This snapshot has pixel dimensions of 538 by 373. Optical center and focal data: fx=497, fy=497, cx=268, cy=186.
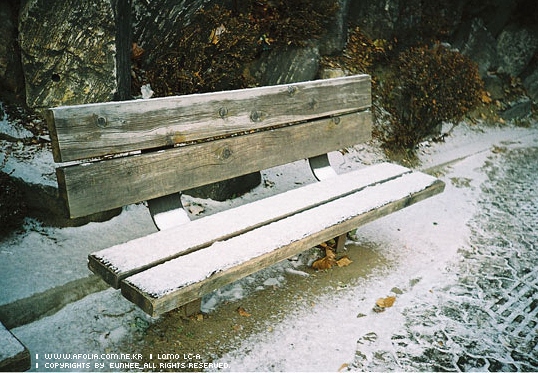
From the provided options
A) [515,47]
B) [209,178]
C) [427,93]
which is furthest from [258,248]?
[515,47]

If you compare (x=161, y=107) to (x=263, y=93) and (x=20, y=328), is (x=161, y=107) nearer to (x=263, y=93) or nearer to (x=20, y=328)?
(x=263, y=93)

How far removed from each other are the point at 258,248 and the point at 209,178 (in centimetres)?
58

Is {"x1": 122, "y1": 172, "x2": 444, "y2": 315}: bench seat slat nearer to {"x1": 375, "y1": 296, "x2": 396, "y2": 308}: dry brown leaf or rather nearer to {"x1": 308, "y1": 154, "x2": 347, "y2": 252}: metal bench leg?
{"x1": 308, "y1": 154, "x2": 347, "y2": 252}: metal bench leg

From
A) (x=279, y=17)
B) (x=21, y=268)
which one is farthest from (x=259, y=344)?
(x=279, y=17)

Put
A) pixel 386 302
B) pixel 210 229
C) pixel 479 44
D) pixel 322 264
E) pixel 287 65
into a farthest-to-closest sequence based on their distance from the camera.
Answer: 1. pixel 479 44
2. pixel 287 65
3. pixel 322 264
4. pixel 386 302
5. pixel 210 229

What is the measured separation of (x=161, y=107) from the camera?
2506 millimetres

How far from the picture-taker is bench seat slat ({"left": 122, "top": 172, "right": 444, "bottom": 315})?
2066 millimetres

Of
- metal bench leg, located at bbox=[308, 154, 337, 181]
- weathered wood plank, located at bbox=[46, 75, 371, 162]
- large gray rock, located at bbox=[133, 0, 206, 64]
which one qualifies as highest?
large gray rock, located at bbox=[133, 0, 206, 64]

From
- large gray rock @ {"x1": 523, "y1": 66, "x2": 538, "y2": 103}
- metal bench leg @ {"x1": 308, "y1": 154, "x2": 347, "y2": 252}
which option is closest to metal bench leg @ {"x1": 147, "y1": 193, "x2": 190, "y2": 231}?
metal bench leg @ {"x1": 308, "y1": 154, "x2": 347, "y2": 252}

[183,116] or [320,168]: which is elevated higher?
[183,116]

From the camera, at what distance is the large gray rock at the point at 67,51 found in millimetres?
3443

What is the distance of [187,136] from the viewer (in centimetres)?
265

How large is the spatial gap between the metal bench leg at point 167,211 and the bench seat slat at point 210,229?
0.10 metres

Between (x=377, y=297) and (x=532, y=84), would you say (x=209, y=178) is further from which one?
(x=532, y=84)
